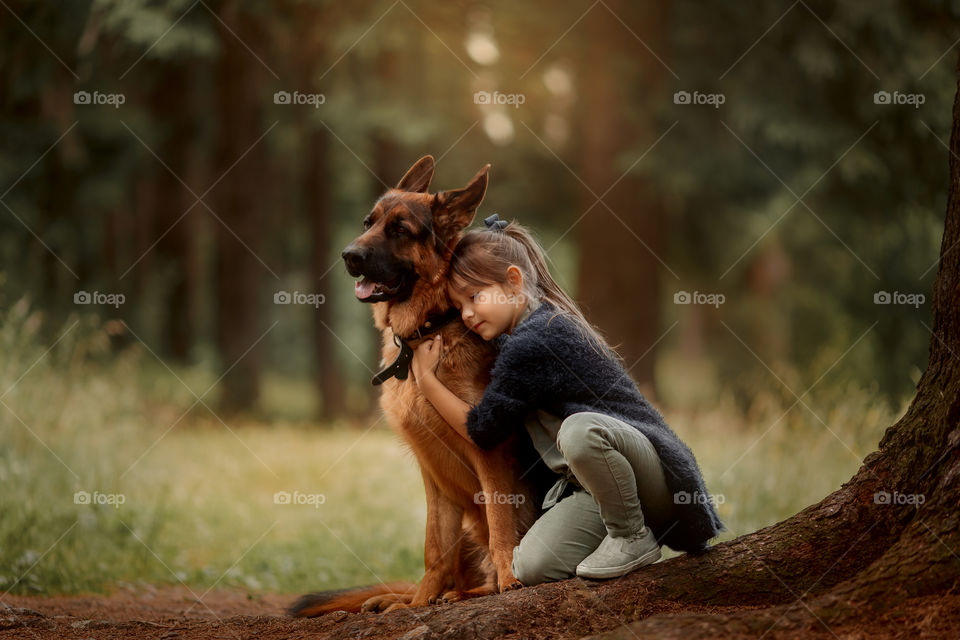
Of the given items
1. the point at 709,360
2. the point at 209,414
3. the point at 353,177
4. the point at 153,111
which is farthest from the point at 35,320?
the point at 709,360

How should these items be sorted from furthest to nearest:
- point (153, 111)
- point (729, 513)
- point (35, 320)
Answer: point (153, 111), point (35, 320), point (729, 513)

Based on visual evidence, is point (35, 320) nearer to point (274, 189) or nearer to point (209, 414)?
point (209, 414)

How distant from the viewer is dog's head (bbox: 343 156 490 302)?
418cm

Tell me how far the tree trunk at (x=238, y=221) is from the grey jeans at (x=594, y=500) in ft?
31.5

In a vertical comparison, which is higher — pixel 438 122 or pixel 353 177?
pixel 353 177

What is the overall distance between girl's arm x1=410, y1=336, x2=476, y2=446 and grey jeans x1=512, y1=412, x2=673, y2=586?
538mm

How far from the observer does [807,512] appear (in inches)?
138

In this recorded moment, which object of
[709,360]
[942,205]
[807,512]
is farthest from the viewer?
[709,360]

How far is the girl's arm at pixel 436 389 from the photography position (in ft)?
12.9

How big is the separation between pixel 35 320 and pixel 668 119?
6.64m
